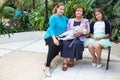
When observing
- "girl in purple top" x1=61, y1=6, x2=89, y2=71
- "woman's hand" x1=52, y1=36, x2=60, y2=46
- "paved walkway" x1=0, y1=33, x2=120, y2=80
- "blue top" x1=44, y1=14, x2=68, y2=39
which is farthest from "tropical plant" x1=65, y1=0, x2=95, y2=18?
"woman's hand" x1=52, y1=36, x2=60, y2=46

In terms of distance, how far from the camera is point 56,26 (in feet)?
14.4

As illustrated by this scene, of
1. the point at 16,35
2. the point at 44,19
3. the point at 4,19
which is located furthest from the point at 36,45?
the point at 4,19

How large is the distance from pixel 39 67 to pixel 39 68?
52 millimetres

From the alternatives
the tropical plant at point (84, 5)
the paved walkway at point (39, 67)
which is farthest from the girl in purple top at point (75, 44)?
the tropical plant at point (84, 5)

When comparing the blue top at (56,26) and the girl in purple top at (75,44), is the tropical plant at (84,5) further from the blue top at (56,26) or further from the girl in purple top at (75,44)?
the blue top at (56,26)

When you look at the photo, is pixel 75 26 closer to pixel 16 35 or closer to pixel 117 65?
pixel 117 65

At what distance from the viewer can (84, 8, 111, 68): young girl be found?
4.29 m

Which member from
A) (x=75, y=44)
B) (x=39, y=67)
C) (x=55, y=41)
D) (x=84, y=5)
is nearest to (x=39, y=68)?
(x=39, y=67)

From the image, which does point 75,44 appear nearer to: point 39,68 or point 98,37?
point 98,37

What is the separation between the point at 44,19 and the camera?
7.29 meters

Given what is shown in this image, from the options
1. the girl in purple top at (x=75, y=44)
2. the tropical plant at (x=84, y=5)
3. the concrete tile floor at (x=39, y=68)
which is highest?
the tropical plant at (x=84, y=5)

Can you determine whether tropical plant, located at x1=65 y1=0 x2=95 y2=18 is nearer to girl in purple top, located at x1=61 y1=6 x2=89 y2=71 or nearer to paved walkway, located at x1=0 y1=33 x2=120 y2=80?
paved walkway, located at x1=0 y1=33 x2=120 y2=80

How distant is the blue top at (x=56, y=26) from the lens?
14.1ft

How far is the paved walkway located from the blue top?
2.06ft
